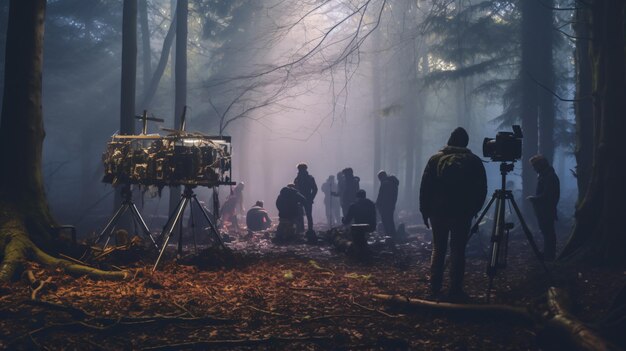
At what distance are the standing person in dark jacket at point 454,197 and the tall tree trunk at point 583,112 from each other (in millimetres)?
5702

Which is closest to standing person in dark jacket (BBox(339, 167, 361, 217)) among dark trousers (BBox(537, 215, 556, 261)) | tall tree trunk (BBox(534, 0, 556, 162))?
tall tree trunk (BBox(534, 0, 556, 162))

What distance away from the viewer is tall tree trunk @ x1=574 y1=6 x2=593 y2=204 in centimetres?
1055

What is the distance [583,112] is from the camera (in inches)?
440

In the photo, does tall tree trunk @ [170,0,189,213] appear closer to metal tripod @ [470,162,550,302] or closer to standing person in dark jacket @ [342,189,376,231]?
standing person in dark jacket @ [342,189,376,231]

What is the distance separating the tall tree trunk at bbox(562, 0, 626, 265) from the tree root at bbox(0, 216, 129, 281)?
8398 mm

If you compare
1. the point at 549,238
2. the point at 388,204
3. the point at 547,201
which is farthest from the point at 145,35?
the point at 549,238

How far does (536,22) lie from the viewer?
17.6 meters

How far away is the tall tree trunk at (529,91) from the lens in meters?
17.4

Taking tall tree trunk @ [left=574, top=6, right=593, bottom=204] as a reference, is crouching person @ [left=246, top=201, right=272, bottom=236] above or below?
below

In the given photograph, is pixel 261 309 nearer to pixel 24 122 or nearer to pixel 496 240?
pixel 496 240

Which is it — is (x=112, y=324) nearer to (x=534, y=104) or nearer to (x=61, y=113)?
(x=534, y=104)

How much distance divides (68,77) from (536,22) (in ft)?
100

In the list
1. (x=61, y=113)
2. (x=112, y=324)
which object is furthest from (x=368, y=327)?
(x=61, y=113)

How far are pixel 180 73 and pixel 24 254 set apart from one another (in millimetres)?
11583
